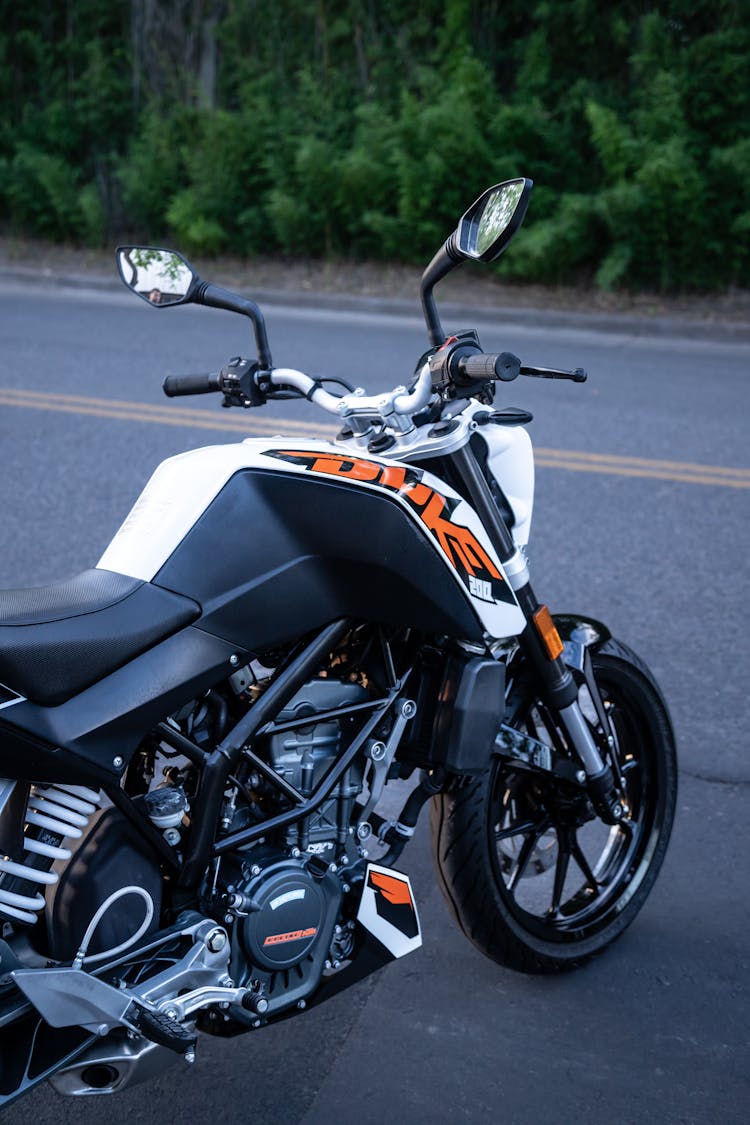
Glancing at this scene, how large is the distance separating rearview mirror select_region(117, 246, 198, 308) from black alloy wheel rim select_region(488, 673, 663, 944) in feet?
3.99

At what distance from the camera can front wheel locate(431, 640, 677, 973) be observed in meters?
2.79

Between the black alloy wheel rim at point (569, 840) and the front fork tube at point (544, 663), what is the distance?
7 centimetres

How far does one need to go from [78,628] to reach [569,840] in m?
1.51

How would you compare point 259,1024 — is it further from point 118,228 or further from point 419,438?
point 118,228

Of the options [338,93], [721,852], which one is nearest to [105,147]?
[338,93]

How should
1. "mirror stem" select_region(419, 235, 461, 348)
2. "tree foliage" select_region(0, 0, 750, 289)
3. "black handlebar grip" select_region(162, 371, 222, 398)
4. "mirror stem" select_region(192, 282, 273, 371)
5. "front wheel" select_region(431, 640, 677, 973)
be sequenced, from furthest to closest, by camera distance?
"tree foliage" select_region(0, 0, 750, 289) → "front wheel" select_region(431, 640, 677, 973) → "black handlebar grip" select_region(162, 371, 222, 398) → "mirror stem" select_region(192, 282, 273, 371) → "mirror stem" select_region(419, 235, 461, 348)

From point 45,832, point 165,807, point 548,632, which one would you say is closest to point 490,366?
point 548,632

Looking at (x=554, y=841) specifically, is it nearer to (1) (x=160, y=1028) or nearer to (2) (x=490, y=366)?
(1) (x=160, y=1028)

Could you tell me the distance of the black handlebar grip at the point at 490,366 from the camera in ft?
7.14

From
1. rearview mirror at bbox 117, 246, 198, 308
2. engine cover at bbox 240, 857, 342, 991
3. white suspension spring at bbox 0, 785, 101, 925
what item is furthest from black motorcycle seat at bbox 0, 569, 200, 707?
rearview mirror at bbox 117, 246, 198, 308

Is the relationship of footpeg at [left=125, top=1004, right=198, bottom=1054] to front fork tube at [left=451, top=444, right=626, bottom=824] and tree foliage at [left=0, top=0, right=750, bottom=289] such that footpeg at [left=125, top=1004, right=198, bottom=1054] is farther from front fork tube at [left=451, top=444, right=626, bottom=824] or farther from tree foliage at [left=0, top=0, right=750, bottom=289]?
tree foliage at [left=0, top=0, right=750, bottom=289]

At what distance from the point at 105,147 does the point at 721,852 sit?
1514 cm

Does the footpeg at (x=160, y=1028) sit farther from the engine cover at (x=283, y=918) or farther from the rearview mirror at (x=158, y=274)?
the rearview mirror at (x=158, y=274)

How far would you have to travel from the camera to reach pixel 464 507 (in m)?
2.47
